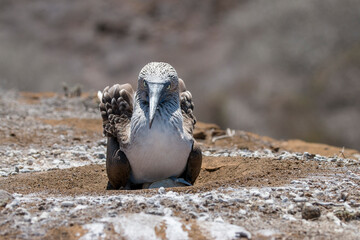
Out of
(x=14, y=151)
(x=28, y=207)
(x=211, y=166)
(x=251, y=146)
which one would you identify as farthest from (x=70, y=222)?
(x=251, y=146)

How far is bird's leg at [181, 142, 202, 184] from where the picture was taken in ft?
21.5

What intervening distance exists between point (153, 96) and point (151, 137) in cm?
48

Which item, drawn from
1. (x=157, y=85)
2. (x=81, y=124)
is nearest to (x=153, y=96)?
(x=157, y=85)

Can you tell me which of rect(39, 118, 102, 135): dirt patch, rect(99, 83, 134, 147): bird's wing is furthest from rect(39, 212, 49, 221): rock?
rect(39, 118, 102, 135): dirt patch

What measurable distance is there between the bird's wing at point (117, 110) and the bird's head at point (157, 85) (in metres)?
0.39

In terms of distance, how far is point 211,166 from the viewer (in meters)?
8.05

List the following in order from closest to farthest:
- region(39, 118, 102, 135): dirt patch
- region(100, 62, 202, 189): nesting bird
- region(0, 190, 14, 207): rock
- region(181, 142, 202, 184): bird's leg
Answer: region(0, 190, 14, 207): rock, region(100, 62, 202, 189): nesting bird, region(181, 142, 202, 184): bird's leg, region(39, 118, 102, 135): dirt patch

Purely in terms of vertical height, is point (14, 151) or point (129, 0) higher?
point (129, 0)

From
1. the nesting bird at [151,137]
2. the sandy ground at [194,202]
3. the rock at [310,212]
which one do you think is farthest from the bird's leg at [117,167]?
the rock at [310,212]

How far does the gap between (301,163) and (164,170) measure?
2.05 m

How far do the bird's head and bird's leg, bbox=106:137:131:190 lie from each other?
0.70 m

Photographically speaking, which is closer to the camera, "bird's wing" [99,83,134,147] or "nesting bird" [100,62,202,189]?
"nesting bird" [100,62,202,189]

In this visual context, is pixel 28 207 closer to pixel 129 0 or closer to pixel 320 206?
pixel 320 206

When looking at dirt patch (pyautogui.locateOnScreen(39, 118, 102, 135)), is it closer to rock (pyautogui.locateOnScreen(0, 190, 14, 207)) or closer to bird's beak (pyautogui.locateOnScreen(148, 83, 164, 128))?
bird's beak (pyautogui.locateOnScreen(148, 83, 164, 128))
